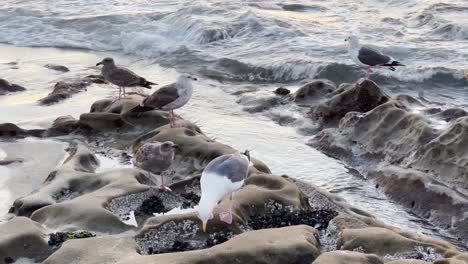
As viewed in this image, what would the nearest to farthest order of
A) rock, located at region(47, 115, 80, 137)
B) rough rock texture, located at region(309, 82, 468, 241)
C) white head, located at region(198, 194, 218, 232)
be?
white head, located at region(198, 194, 218, 232)
rough rock texture, located at region(309, 82, 468, 241)
rock, located at region(47, 115, 80, 137)

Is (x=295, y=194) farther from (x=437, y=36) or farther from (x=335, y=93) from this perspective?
(x=437, y=36)

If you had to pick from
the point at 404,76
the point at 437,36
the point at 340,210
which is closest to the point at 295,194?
the point at 340,210

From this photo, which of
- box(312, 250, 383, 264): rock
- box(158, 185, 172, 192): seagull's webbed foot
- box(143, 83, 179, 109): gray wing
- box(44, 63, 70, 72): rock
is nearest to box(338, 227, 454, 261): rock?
box(312, 250, 383, 264): rock

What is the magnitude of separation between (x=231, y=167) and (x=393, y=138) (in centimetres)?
379

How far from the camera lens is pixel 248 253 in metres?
4.54

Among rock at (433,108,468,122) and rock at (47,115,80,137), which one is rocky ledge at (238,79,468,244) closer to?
rock at (433,108,468,122)

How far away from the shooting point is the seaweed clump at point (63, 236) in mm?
5152

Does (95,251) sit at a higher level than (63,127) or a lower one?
higher

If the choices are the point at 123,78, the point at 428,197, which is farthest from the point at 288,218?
the point at 123,78

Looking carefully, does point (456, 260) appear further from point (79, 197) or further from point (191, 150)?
point (191, 150)

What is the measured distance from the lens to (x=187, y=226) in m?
5.34

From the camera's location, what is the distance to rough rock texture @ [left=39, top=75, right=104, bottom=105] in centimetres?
1094

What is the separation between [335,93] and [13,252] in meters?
6.92

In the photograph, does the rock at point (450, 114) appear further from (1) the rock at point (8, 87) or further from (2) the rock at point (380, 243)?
(1) the rock at point (8, 87)
